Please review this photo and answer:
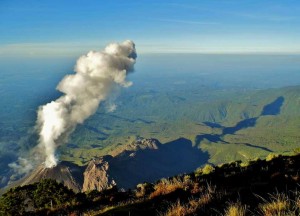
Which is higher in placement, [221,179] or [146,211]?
[146,211]

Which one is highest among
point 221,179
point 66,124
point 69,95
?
point 221,179

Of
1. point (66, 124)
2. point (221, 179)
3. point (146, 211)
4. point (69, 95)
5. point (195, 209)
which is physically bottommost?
point (66, 124)

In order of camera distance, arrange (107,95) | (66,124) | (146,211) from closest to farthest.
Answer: (146,211), (107,95), (66,124)

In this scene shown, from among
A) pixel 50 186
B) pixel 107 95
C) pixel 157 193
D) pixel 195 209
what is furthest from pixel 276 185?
pixel 107 95

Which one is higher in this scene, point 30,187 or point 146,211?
point 146,211

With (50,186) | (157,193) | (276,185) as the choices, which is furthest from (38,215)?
(50,186)

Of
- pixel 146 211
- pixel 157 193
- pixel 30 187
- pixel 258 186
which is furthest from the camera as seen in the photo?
pixel 30 187

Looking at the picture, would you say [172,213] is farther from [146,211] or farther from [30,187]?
[30,187]

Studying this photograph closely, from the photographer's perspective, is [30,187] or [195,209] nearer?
[195,209]

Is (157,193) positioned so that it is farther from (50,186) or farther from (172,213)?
(50,186)
